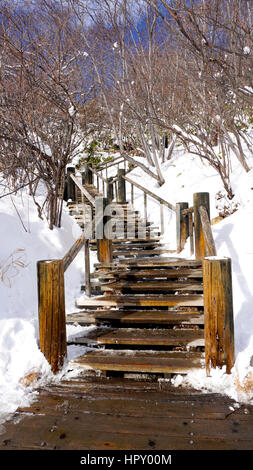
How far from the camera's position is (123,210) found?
10906 mm

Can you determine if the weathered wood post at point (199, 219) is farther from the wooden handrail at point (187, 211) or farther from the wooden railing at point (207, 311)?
the wooden railing at point (207, 311)

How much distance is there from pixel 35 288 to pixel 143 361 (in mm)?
2334

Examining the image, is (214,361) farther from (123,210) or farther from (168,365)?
(123,210)

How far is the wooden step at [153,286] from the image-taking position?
15.8 feet

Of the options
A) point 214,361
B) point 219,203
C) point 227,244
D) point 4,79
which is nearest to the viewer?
point 214,361

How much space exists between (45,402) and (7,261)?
272cm

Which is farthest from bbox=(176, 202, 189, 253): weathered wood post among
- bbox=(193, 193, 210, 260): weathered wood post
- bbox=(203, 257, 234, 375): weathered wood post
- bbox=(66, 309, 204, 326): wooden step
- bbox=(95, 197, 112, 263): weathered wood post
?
bbox=(203, 257, 234, 375): weathered wood post

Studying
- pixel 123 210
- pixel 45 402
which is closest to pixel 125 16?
pixel 123 210

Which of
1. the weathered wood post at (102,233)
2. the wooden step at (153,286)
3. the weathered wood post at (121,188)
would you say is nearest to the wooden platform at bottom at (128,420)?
the wooden step at (153,286)

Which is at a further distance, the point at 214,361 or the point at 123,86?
the point at 123,86

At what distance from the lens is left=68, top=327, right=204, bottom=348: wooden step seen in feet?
11.7

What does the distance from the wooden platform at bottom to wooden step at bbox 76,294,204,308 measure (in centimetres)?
151

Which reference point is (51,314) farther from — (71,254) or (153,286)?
(153,286)

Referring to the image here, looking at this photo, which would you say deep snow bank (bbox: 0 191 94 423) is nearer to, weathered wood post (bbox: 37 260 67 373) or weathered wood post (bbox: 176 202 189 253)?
weathered wood post (bbox: 37 260 67 373)
